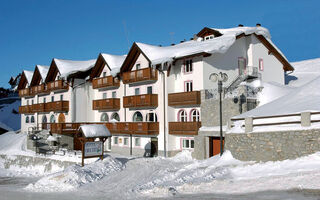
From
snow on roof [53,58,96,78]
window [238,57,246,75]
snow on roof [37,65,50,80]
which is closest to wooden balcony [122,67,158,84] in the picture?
window [238,57,246,75]

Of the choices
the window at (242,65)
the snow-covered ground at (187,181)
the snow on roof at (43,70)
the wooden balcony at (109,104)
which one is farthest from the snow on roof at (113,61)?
the snow-covered ground at (187,181)

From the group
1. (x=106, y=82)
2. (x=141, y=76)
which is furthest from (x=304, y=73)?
(x=106, y=82)

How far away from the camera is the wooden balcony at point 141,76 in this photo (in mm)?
29672

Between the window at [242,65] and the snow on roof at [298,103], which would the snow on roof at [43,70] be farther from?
the snow on roof at [298,103]

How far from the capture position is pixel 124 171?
21.8 m

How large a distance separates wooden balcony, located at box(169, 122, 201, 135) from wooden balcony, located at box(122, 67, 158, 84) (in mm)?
4668

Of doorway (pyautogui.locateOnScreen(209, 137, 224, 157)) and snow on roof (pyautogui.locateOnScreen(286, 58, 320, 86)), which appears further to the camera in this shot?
snow on roof (pyautogui.locateOnScreen(286, 58, 320, 86))

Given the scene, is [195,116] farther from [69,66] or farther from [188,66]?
[69,66]

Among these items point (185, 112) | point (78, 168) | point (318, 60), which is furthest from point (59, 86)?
point (318, 60)

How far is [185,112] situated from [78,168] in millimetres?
10839

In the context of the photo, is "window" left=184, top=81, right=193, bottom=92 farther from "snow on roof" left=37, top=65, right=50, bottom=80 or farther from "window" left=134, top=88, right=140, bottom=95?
"snow on roof" left=37, top=65, right=50, bottom=80

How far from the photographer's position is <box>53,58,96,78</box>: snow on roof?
3853 cm

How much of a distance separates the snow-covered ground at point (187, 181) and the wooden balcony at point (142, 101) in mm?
6649

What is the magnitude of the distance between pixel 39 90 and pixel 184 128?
2586 cm
